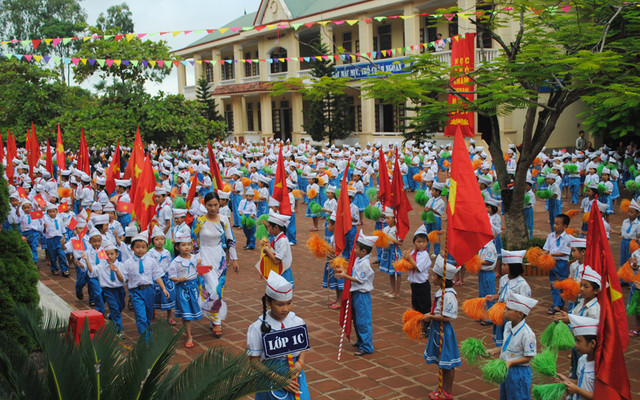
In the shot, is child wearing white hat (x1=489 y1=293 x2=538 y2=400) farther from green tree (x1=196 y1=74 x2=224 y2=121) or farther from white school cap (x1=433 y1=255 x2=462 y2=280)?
green tree (x1=196 y1=74 x2=224 y2=121)

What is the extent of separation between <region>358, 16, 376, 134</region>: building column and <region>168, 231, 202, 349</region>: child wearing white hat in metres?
27.6

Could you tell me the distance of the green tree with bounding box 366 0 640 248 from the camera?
9.84m

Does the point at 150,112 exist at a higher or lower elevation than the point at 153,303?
higher

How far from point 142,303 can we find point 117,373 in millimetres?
3725

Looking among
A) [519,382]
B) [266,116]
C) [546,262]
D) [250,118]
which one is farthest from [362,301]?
[250,118]

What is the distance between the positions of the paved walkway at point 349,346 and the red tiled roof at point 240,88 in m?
31.1

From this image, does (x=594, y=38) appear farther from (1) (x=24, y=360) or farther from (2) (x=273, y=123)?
(2) (x=273, y=123)

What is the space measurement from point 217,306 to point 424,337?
2.79 metres

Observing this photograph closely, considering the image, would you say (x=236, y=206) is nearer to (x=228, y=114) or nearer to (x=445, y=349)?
(x=445, y=349)

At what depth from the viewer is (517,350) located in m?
5.19

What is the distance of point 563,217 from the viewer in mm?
8898

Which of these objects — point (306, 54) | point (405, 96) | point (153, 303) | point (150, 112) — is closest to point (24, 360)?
point (153, 303)

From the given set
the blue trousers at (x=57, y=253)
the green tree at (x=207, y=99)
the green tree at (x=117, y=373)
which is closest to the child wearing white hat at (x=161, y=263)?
the green tree at (x=117, y=373)

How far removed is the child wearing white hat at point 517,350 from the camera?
517 centimetres
